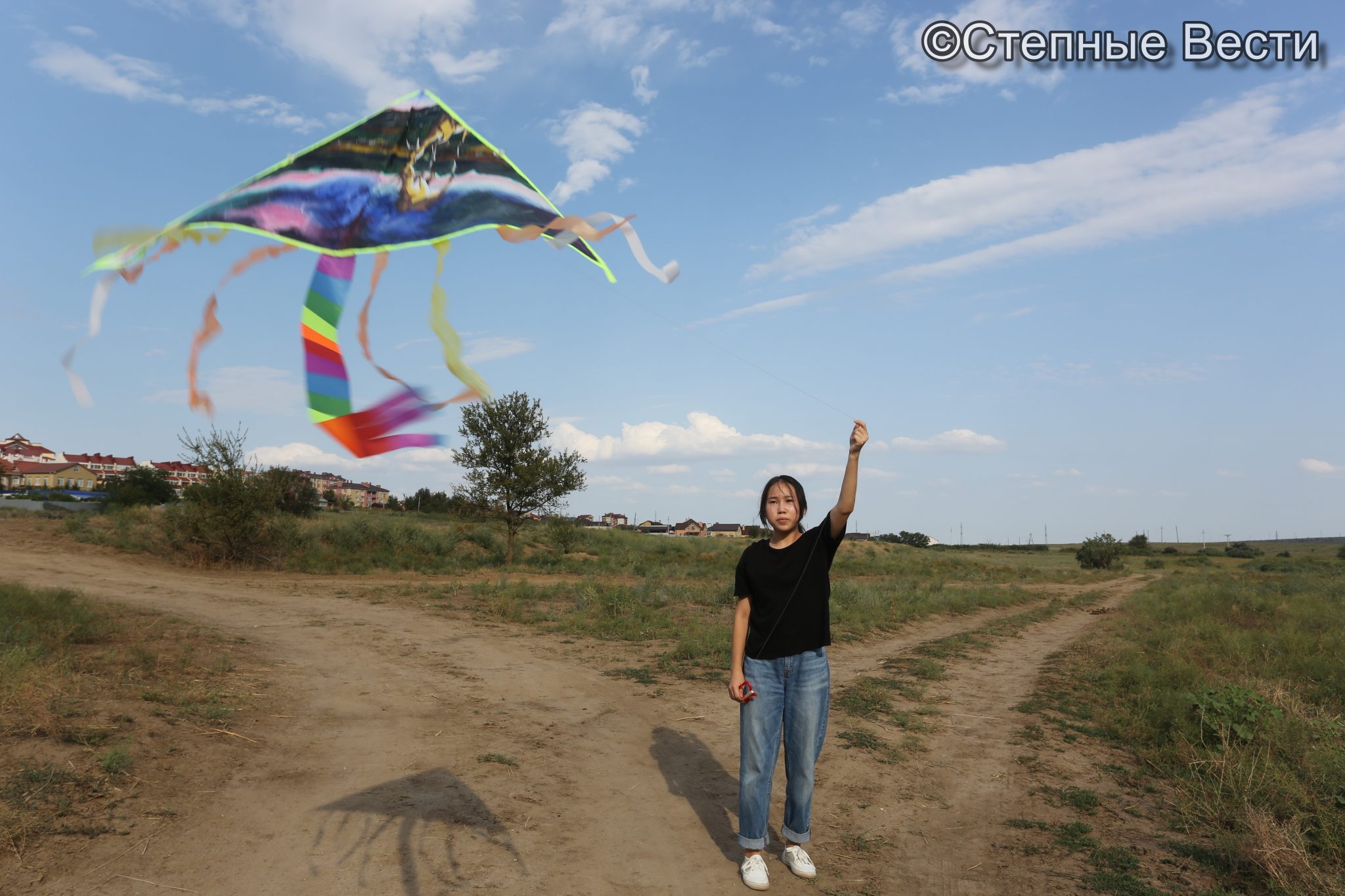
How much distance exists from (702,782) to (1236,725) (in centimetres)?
494

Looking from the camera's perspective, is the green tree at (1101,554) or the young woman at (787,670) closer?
the young woman at (787,670)

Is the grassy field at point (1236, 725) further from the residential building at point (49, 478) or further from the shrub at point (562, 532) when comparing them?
the residential building at point (49, 478)

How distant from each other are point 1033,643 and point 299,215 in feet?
52.1

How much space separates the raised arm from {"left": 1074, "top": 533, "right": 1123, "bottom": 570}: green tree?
6630cm

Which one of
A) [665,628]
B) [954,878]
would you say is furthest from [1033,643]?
[954,878]

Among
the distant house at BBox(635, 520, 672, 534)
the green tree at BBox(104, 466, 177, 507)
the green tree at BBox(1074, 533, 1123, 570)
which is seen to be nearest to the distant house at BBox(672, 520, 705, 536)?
the distant house at BBox(635, 520, 672, 534)

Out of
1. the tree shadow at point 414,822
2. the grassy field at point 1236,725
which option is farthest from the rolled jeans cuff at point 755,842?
the grassy field at point 1236,725

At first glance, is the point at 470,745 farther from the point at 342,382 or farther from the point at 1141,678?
the point at 1141,678

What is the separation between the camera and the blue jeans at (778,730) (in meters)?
4.32

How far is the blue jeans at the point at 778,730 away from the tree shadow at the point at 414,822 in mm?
1318

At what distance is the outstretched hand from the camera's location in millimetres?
4262

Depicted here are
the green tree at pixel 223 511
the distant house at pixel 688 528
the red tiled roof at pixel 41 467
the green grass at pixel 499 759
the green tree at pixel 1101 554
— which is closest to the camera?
the green grass at pixel 499 759

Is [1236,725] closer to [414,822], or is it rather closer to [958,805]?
[958,805]

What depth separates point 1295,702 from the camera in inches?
309
